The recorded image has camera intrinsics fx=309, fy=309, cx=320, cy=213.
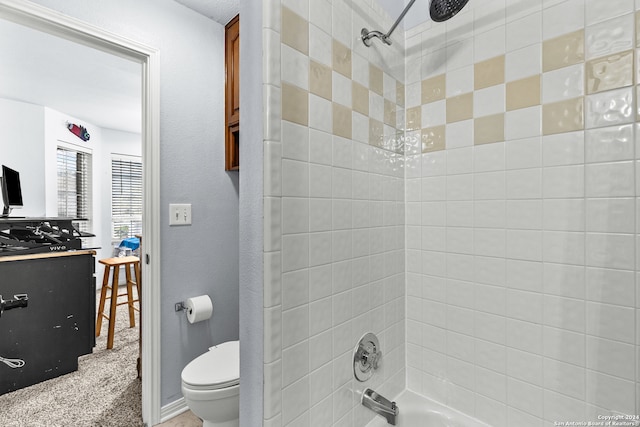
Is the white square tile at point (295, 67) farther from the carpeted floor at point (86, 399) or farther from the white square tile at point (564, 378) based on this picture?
the carpeted floor at point (86, 399)

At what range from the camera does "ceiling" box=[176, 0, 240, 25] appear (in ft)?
5.94

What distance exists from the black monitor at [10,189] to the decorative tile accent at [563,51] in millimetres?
3797

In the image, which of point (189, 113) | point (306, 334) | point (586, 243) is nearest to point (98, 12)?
point (189, 113)

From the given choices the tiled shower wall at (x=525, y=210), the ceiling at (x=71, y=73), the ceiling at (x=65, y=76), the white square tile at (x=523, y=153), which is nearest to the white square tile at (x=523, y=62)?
the tiled shower wall at (x=525, y=210)

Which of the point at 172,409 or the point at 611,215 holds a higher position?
the point at 611,215

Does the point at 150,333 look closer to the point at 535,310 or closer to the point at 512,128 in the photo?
the point at 535,310

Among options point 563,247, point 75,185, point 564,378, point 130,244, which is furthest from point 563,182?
point 75,185

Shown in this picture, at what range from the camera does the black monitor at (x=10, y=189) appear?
2652 millimetres

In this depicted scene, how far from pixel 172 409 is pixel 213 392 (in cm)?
61

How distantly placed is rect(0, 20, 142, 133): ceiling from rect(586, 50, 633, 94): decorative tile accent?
2684 millimetres

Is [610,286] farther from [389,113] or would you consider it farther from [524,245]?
[389,113]

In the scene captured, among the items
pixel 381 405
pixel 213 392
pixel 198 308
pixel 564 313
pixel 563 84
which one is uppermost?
pixel 563 84

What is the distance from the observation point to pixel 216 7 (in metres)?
1.85

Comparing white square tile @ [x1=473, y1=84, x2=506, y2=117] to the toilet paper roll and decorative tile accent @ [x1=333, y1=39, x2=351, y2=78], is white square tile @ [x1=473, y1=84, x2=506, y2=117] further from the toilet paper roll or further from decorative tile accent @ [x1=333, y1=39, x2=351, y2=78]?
the toilet paper roll
